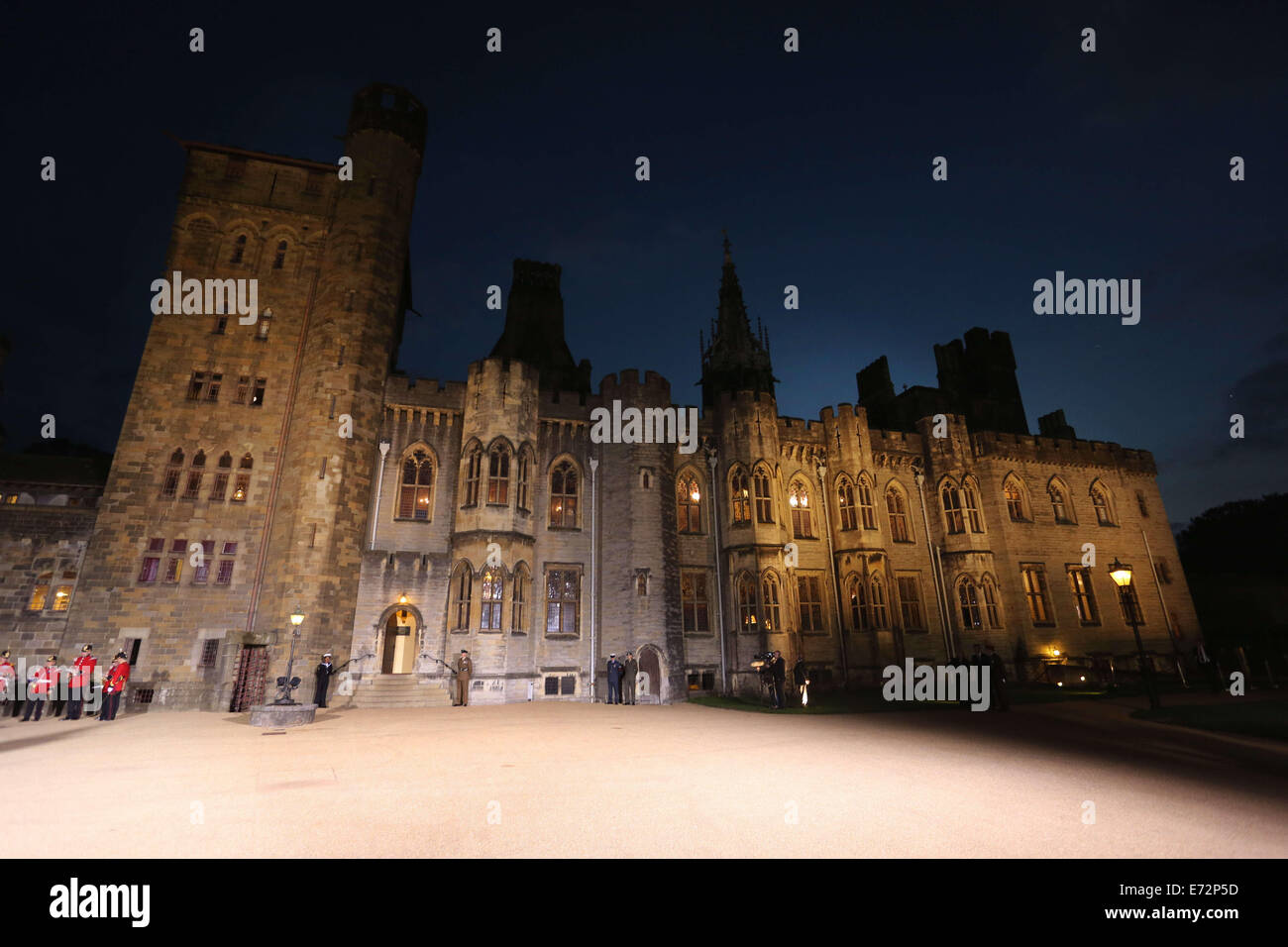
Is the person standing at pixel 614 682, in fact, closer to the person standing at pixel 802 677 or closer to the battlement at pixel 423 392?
the person standing at pixel 802 677

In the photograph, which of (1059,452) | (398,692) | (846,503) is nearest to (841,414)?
(846,503)

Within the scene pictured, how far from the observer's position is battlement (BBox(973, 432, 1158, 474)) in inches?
1124

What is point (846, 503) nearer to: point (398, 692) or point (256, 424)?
point (398, 692)

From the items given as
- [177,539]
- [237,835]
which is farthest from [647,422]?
[237,835]

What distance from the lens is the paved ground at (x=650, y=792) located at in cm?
496

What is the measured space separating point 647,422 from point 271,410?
1491 cm

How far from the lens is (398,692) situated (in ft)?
61.9

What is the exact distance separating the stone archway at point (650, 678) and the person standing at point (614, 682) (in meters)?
0.94

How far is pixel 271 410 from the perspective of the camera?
21906 millimetres

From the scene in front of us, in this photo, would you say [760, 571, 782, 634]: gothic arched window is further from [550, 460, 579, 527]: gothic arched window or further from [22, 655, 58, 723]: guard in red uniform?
[22, 655, 58, 723]: guard in red uniform

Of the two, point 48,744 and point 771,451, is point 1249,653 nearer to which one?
point 771,451

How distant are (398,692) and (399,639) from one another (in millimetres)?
7164

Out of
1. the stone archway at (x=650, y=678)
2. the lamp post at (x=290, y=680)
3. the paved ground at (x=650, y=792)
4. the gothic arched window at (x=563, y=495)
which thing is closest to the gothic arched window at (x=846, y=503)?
the stone archway at (x=650, y=678)

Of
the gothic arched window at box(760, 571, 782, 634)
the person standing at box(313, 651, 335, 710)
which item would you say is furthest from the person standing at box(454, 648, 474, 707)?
the gothic arched window at box(760, 571, 782, 634)
